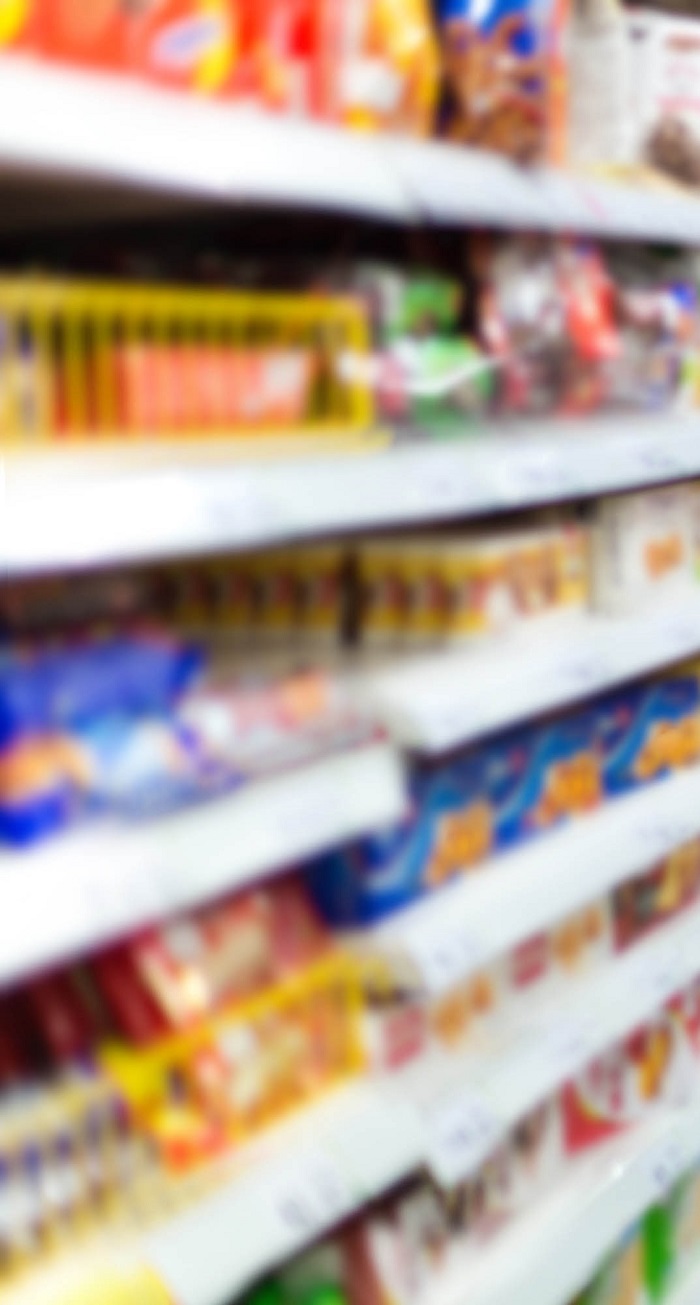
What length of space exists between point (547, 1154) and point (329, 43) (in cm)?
134

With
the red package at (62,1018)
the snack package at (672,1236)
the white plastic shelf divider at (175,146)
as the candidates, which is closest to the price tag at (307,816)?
the red package at (62,1018)

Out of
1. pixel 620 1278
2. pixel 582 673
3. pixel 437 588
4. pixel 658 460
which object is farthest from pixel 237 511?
pixel 620 1278

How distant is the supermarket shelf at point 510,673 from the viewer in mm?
1533

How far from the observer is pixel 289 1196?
134 centimetres

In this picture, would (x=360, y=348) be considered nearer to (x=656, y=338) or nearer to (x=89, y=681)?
(x=89, y=681)

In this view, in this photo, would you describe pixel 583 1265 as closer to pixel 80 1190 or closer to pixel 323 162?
pixel 80 1190

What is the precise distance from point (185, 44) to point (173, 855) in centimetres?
66

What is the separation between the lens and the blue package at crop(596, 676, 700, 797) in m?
2.07

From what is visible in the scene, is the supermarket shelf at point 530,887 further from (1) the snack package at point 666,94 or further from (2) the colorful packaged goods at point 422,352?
(1) the snack package at point 666,94

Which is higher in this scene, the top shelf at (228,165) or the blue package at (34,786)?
the top shelf at (228,165)

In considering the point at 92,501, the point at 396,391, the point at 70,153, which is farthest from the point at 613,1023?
the point at 70,153

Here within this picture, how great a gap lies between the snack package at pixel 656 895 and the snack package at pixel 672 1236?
16.5 inches

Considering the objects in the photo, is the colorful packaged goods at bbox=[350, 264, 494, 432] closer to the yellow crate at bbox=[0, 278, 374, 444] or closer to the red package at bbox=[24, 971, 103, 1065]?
the yellow crate at bbox=[0, 278, 374, 444]

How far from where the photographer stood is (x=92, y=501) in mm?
1132
